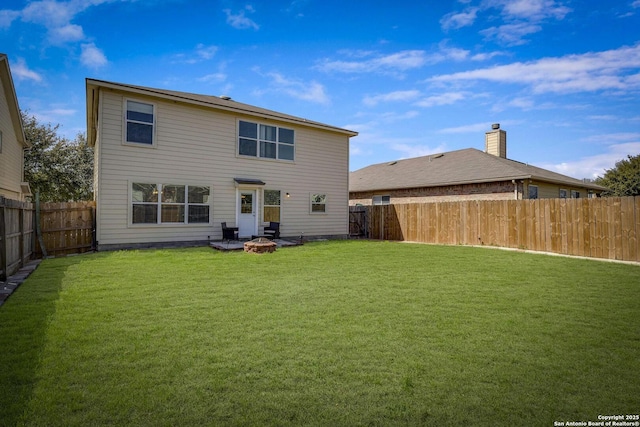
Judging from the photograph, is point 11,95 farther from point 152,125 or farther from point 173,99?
point 173,99

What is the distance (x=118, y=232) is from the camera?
1108 cm

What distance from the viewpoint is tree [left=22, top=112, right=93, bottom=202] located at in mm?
24578

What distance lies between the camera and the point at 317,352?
10.4 ft

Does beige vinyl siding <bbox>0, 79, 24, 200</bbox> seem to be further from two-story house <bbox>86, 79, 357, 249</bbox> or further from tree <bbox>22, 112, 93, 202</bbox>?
tree <bbox>22, 112, 93, 202</bbox>

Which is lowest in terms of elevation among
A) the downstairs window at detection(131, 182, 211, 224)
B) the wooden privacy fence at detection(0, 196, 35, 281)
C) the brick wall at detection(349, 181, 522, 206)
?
the wooden privacy fence at detection(0, 196, 35, 281)

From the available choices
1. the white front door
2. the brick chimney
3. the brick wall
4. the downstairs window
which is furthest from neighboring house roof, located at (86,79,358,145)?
the brick chimney

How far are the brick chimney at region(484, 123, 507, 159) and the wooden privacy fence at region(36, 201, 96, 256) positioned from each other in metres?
21.0

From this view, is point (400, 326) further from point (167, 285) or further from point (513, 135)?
point (513, 135)

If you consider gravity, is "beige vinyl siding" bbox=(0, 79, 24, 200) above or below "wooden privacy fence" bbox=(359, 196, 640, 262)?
above

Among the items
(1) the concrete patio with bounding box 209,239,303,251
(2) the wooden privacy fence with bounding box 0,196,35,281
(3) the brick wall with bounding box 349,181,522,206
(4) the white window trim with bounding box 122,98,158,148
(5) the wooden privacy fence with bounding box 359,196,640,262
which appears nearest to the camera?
(2) the wooden privacy fence with bounding box 0,196,35,281

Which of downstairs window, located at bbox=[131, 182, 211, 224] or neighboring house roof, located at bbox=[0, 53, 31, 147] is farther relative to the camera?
neighboring house roof, located at bbox=[0, 53, 31, 147]

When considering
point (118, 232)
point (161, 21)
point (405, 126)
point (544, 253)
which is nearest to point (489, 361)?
point (544, 253)

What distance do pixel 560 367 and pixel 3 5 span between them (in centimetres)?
2136

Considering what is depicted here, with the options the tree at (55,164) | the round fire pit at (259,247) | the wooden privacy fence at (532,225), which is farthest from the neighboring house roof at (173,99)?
the tree at (55,164)
